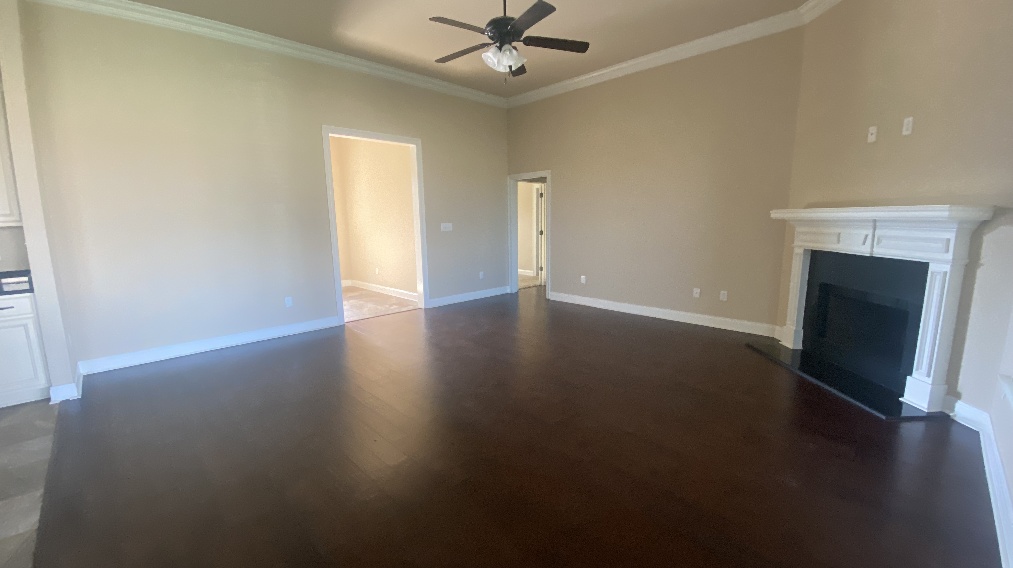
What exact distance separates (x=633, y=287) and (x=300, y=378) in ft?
13.9

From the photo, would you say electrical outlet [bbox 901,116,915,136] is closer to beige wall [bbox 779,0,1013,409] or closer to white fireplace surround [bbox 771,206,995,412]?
beige wall [bbox 779,0,1013,409]

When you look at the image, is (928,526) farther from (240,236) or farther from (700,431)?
(240,236)

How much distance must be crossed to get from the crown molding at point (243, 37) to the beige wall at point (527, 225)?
3.45 metres

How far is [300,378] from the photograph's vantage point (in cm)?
352

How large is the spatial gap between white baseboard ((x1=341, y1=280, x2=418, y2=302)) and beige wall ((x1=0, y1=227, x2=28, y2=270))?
4.13 metres

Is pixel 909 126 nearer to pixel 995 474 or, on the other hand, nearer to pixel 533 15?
pixel 995 474

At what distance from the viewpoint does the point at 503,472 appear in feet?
7.16

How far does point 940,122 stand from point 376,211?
6815 mm

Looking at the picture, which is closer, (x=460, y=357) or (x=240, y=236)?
(x=460, y=357)

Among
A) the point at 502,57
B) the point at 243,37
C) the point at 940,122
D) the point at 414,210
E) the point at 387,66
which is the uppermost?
the point at 387,66

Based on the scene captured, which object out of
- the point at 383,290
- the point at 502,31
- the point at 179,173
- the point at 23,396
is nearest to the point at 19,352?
the point at 23,396

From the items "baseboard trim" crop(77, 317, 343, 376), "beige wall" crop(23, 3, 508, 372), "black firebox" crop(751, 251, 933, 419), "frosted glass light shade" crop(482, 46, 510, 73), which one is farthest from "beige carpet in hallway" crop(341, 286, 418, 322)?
"black firebox" crop(751, 251, 933, 419)

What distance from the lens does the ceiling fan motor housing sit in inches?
116

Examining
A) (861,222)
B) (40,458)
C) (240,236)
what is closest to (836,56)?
(861,222)
